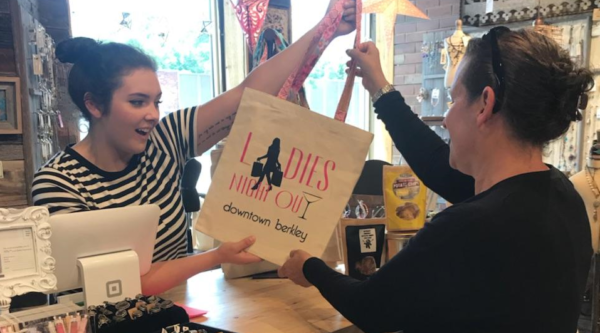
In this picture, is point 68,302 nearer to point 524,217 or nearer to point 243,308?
point 243,308

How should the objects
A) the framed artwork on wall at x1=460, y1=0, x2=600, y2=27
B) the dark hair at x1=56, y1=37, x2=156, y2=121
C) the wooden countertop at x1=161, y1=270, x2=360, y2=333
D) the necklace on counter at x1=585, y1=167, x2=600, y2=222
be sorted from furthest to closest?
the framed artwork on wall at x1=460, y1=0, x2=600, y2=27
the necklace on counter at x1=585, y1=167, x2=600, y2=222
the dark hair at x1=56, y1=37, x2=156, y2=121
the wooden countertop at x1=161, y1=270, x2=360, y2=333

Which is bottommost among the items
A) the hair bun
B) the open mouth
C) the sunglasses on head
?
the open mouth

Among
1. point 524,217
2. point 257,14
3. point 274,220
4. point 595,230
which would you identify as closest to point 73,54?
point 257,14

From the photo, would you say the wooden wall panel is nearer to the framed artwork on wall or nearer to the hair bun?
the hair bun

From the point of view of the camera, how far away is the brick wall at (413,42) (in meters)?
4.66

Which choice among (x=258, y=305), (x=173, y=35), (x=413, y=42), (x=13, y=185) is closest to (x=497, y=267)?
(x=258, y=305)

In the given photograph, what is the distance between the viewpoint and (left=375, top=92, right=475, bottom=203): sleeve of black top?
1.44m

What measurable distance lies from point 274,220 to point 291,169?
0.14m

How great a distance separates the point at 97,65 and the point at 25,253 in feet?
2.21

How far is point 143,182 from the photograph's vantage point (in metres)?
1.51

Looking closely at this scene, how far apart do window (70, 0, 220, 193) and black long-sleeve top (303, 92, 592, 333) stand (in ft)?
9.39

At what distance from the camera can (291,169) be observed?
1.26 m

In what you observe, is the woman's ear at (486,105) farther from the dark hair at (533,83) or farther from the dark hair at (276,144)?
the dark hair at (276,144)

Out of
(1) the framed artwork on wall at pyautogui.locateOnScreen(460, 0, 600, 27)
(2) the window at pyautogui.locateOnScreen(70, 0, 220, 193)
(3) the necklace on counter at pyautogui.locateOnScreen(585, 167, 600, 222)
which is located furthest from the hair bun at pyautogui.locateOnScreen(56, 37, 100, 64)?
(1) the framed artwork on wall at pyautogui.locateOnScreen(460, 0, 600, 27)
